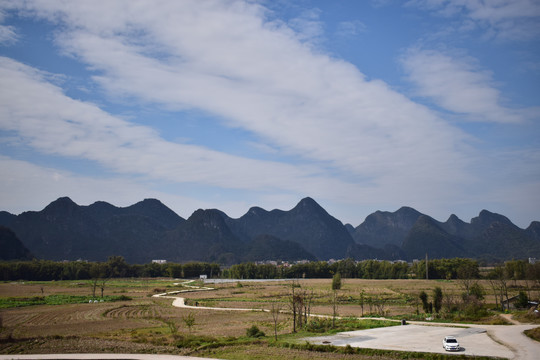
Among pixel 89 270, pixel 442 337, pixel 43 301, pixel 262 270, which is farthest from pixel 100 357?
pixel 262 270

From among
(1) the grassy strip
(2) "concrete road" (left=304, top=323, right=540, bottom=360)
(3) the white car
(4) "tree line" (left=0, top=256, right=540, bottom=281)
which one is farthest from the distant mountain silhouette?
(3) the white car

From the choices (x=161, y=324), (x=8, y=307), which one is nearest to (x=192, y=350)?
(x=161, y=324)

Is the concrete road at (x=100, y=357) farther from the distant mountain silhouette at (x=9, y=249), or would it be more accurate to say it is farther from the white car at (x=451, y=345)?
the distant mountain silhouette at (x=9, y=249)

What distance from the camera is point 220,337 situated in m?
33.7

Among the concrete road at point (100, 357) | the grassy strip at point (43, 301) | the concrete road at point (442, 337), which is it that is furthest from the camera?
the grassy strip at point (43, 301)

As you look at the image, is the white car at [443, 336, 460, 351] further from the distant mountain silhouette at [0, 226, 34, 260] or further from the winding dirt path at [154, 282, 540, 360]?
the distant mountain silhouette at [0, 226, 34, 260]

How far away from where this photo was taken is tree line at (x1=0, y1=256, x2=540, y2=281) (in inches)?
4158

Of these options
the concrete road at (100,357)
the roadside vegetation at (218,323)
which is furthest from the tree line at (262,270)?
the concrete road at (100,357)

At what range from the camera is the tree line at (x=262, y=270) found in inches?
4158

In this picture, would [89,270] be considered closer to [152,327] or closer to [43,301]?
[43,301]

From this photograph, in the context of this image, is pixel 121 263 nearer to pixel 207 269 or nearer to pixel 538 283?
pixel 207 269

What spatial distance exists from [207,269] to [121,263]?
3088cm

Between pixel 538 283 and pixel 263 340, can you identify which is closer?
pixel 263 340

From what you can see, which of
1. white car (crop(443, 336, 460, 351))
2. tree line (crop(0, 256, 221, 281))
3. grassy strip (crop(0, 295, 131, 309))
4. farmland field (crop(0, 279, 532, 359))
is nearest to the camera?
white car (crop(443, 336, 460, 351))
